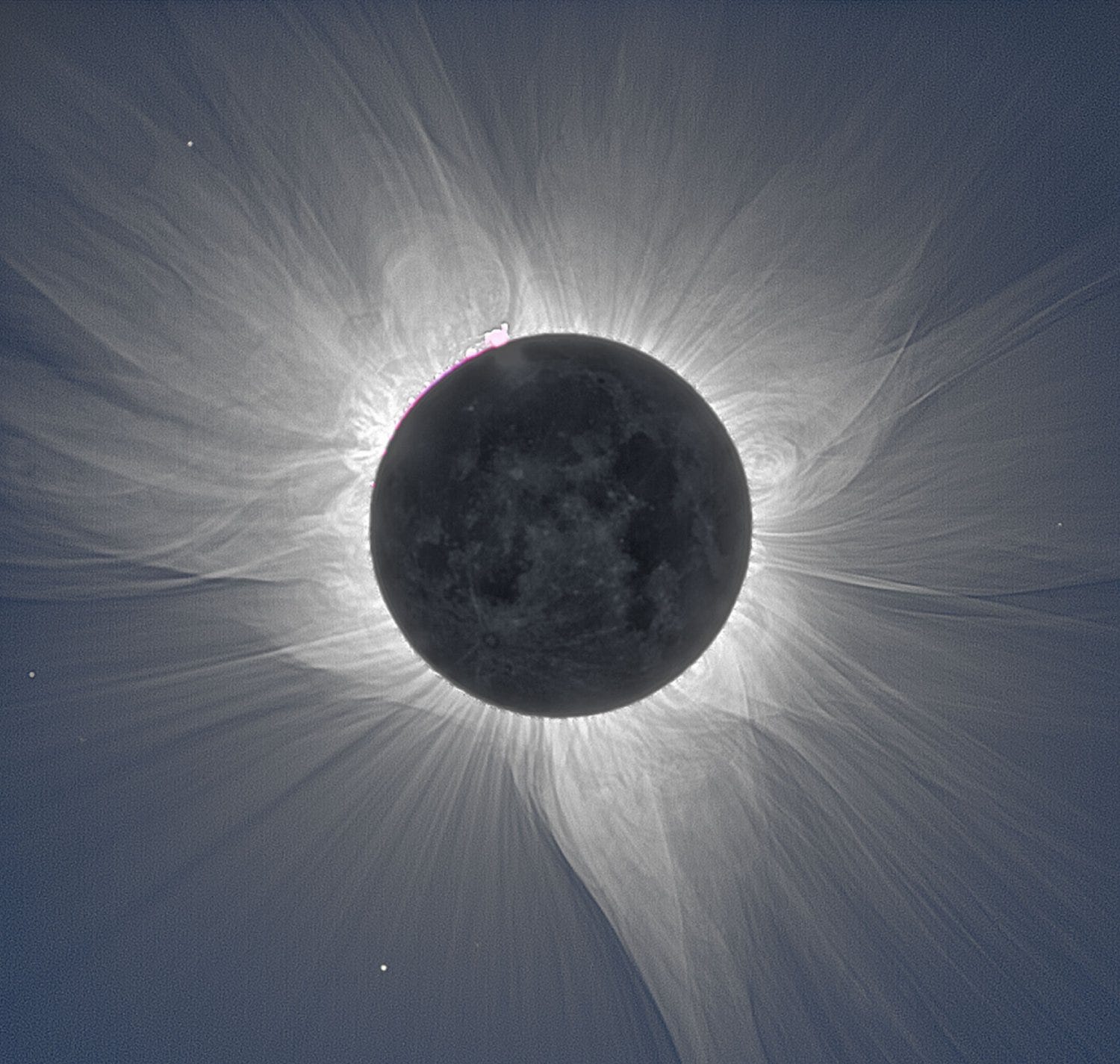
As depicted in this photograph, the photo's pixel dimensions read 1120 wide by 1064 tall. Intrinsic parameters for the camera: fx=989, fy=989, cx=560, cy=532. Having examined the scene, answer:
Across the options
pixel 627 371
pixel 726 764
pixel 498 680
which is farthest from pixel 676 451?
pixel 726 764

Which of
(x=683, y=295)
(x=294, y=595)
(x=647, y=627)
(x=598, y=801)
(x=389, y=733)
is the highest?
(x=683, y=295)

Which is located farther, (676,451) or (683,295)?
(683,295)

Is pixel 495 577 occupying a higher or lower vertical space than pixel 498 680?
higher

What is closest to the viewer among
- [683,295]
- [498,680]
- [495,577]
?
[495,577]

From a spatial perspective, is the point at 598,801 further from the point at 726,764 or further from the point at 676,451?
the point at 676,451

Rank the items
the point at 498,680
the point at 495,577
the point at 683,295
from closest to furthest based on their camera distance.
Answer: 1. the point at 495,577
2. the point at 498,680
3. the point at 683,295

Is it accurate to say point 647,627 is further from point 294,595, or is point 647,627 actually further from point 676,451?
point 294,595
